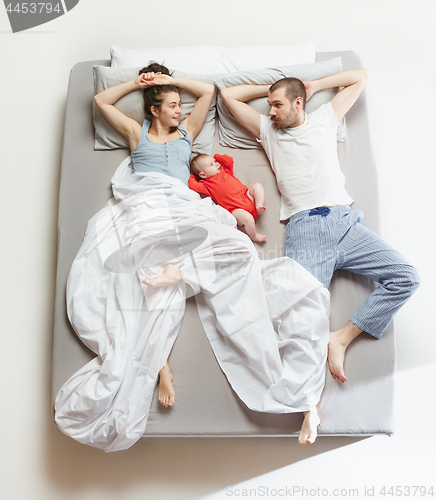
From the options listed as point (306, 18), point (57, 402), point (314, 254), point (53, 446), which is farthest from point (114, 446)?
point (306, 18)

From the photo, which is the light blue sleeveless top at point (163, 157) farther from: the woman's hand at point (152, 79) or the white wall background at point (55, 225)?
the white wall background at point (55, 225)

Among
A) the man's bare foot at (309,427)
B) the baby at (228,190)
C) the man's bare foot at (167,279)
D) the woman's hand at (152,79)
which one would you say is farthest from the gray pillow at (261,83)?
the man's bare foot at (309,427)

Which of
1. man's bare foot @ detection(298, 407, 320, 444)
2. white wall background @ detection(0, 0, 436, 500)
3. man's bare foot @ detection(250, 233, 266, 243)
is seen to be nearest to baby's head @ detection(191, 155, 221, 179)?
man's bare foot @ detection(250, 233, 266, 243)

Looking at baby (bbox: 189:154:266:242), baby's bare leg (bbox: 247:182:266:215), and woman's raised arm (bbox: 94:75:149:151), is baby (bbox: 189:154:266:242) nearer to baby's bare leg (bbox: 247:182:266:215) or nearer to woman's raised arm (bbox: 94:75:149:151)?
baby's bare leg (bbox: 247:182:266:215)

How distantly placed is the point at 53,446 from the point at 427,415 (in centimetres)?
165

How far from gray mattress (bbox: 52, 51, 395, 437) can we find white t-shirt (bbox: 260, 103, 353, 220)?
0.21 feet

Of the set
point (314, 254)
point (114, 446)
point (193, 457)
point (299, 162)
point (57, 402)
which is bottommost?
point (193, 457)

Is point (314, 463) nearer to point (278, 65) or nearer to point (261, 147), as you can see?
point (261, 147)

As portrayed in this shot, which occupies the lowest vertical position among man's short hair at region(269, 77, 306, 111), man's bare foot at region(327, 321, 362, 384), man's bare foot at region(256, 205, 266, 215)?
man's bare foot at region(327, 321, 362, 384)

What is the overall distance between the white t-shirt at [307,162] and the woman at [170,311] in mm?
304

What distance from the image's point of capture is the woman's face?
6.10ft

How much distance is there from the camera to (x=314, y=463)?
5.82 feet

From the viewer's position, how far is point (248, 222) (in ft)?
5.87

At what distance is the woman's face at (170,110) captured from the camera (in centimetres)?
186
